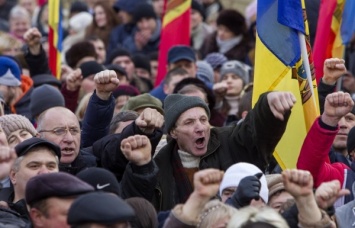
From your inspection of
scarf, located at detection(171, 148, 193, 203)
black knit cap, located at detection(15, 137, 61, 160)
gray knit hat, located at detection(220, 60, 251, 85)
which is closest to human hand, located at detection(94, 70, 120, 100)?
scarf, located at detection(171, 148, 193, 203)

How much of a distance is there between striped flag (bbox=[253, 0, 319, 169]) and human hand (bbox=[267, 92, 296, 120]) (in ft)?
2.76

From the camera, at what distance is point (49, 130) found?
→ 33.9ft

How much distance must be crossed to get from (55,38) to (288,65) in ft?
15.8

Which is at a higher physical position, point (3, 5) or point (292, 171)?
point (292, 171)

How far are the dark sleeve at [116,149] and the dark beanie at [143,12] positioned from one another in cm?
738

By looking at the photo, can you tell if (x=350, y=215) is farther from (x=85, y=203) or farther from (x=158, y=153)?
(x=85, y=203)

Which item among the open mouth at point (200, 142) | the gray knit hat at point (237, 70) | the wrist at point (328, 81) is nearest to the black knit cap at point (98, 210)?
the open mouth at point (200, 142)

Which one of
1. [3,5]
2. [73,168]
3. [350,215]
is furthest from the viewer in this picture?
[3,5]

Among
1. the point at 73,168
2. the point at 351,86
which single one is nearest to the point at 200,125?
the point at 73,168

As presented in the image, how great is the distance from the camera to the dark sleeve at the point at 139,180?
9.14 m

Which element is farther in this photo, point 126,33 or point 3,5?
point 3,5

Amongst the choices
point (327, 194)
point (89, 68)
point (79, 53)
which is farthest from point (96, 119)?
point (79, 53)

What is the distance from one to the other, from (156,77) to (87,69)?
7.19 ft

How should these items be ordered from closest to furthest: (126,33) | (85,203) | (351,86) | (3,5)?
(85,203)
(351,86)
(126,33)
(3,5)
